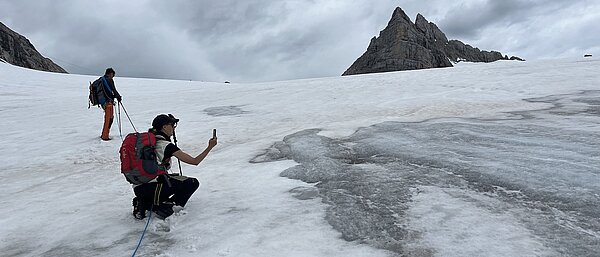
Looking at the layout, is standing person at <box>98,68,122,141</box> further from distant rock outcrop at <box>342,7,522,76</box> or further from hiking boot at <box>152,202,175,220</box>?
distant rock outcrop at <box>342,7,522,76</box>

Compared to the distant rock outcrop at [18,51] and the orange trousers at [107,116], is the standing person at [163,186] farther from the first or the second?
the distant rock outcrop at [18,51]

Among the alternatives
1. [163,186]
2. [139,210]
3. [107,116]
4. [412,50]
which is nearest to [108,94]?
[107,116]

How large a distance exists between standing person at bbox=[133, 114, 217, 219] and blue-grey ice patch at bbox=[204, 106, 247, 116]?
Answer: 9.65 m

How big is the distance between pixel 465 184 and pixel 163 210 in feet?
12.8

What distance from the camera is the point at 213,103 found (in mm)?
17641

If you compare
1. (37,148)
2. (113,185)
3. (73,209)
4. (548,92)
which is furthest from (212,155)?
(548,92)

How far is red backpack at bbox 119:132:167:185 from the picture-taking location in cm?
462

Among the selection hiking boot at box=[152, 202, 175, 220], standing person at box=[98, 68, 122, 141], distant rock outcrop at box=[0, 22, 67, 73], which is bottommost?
hiking boot at box=[152, 202, 175, 220]

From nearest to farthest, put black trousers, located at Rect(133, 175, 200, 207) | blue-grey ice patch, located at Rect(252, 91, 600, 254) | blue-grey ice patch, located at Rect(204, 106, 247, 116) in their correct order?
blue-grey ice patch, located at Rect(252, 91, 600, 254) → black trousers, located at Rect(133, 175, 200, 207) → blue-grey ice patch, located at Rect(204, 106, 247, 116)

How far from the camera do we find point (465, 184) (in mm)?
5363

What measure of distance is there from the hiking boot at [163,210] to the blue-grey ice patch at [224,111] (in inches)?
386

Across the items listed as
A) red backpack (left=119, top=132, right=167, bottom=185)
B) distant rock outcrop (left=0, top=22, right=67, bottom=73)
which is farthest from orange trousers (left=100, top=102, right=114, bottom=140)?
distant rock outcrop (left=0, top=22, right=67, bottom=73)

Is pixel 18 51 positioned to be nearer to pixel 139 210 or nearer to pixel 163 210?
pixel 139 210

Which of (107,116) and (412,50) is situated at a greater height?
(412,50)
